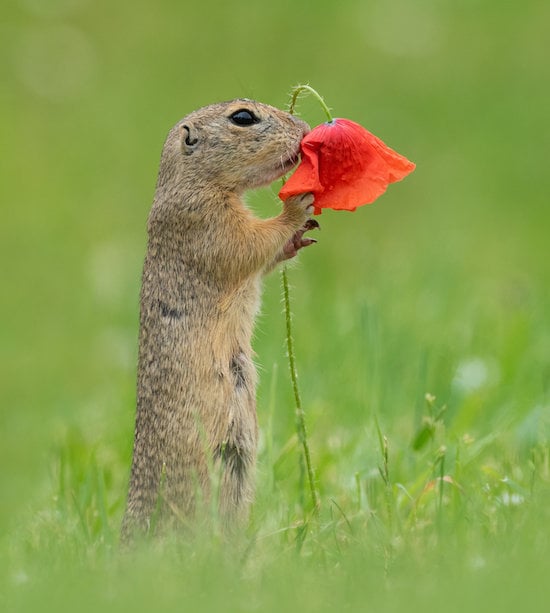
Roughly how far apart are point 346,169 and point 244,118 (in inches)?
27.2

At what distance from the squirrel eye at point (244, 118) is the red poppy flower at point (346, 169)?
49cm

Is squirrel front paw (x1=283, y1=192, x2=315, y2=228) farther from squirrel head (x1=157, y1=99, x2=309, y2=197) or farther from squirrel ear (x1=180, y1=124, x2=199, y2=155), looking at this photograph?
squirrel ear (x1=180, y1=124, x2=199, y2=155)

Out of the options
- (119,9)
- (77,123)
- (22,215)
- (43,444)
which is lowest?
(43,444)

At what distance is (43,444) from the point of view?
749 centimetres

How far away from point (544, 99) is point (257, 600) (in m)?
11.6

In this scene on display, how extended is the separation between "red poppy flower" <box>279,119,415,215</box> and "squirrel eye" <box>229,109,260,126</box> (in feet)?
1.62

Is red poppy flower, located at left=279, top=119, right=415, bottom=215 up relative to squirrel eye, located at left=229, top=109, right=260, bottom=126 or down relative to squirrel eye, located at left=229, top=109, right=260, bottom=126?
down

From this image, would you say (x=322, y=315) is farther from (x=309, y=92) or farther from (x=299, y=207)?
(x=309, y=92)

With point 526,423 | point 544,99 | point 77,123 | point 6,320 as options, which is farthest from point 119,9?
point 526,423

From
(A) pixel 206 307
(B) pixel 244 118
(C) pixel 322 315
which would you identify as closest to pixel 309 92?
(B) pixel 244 118

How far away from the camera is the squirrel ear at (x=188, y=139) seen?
17.2 feet

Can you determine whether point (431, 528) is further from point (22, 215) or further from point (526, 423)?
point (22, 215)

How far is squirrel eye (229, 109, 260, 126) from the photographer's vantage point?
518 cm

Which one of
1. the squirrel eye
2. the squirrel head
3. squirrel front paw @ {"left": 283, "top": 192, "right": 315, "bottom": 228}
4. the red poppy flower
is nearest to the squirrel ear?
the squirrel head
